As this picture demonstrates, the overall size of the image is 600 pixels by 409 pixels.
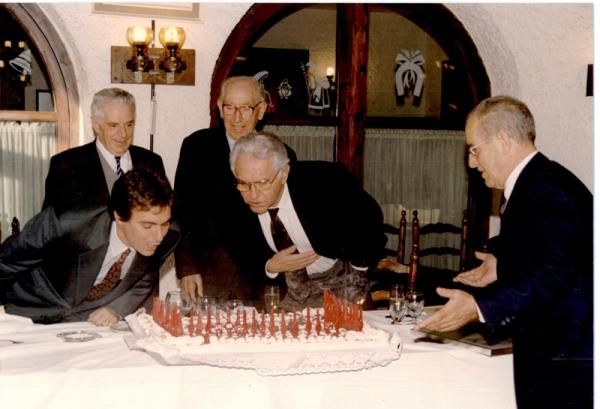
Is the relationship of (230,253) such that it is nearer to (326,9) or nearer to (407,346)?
(407,346)

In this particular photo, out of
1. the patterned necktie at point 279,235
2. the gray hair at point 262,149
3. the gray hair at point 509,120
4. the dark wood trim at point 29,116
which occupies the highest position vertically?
the dark wood trim at point 29,116

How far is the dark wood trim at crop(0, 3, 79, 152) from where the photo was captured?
4430mm

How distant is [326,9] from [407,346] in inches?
135

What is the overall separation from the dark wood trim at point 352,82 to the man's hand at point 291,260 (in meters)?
2.29

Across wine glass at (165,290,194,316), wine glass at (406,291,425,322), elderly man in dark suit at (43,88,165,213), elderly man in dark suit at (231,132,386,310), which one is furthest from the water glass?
elderly man in dark suit at (43,88,165,213)

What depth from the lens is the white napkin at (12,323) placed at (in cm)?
262

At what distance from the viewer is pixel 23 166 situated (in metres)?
4.73

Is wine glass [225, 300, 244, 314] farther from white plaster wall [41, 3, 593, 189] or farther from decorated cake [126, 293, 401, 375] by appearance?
white plaster wall [41, 3, 593, 189]

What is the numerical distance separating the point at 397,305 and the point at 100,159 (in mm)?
1790

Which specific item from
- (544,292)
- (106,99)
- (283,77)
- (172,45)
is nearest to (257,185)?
(106,99)

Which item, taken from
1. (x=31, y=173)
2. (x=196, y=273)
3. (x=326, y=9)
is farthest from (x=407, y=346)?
(x=326, y=9)

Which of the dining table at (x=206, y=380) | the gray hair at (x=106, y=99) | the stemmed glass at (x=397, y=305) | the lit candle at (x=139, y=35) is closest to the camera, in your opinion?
the dining table at (x=206, y=380)

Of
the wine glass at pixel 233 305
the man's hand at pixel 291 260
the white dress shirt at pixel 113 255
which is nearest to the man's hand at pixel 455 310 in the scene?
the wine glass at pixel 233 305

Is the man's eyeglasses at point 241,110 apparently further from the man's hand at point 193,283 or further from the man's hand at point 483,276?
the man's hand at point 483,276
